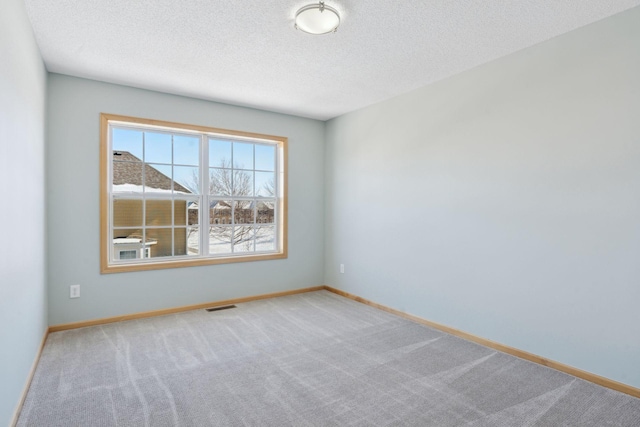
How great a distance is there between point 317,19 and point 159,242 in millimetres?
2938

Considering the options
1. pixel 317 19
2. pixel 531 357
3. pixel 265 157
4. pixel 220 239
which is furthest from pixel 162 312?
pixel 531 357

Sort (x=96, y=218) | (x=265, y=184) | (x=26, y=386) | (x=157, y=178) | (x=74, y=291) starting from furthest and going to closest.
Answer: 1. (x=265, y=184)
2. (x=157, y=178)
3. (x=96, y=218)
4. (x=74, y=291)
5. (x=26, y=386)

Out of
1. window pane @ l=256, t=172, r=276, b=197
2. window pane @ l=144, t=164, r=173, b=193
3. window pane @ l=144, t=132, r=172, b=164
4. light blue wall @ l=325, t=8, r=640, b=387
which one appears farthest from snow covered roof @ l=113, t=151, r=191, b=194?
light blue wall @ l=325, t=8, r=640, b=387

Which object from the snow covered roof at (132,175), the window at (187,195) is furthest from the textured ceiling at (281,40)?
the snow covered roof at (132,175)

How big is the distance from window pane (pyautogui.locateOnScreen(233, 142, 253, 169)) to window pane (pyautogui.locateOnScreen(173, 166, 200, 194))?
51 centimetres

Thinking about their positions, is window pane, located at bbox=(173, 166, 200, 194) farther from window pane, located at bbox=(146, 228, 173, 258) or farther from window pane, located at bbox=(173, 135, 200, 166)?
window pane, located at bbox=(146, 228, 173, 258)

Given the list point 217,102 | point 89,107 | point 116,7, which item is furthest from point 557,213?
point 89,107

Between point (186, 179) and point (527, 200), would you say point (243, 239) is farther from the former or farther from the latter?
point (527, 200)

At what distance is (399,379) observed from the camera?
2.45m

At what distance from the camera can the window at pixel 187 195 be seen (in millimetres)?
3707

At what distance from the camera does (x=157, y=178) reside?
A: 3900 millimetres

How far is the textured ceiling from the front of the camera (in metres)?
2.25

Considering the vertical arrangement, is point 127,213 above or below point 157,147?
below

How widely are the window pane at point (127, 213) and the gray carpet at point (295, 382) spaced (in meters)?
1.05
